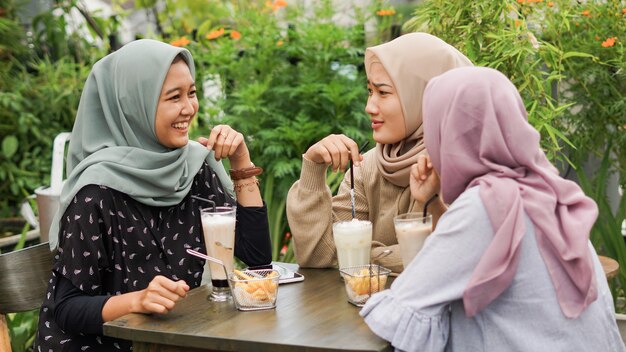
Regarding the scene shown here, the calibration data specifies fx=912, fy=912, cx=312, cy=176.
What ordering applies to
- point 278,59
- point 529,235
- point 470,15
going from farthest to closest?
point 278,59 → point 470,15 → point 529,235

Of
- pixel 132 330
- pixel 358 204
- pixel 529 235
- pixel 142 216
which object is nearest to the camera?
pixel 529 235

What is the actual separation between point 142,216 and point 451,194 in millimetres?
970

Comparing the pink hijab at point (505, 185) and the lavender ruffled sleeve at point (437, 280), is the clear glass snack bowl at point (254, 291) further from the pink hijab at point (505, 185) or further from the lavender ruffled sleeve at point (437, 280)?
the pink hijab at point (505, 185)

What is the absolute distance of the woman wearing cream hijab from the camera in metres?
2.57

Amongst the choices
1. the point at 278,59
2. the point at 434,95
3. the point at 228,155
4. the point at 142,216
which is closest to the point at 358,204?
the point at 228,155

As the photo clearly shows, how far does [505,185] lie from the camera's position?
74.0 inches

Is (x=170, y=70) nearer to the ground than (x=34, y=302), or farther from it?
farther from it

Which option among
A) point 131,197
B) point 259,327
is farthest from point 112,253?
point 259,327

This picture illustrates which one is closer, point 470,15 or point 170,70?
point 170,70

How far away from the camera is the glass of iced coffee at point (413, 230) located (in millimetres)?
2158

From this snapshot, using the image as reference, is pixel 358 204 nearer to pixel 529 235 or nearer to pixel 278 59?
pixel 529 235

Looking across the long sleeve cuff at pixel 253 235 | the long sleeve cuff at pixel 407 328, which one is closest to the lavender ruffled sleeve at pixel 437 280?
the long sleeve cuff at pixel 407 328

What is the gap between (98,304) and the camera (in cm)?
231

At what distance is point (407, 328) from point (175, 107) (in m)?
1.07
